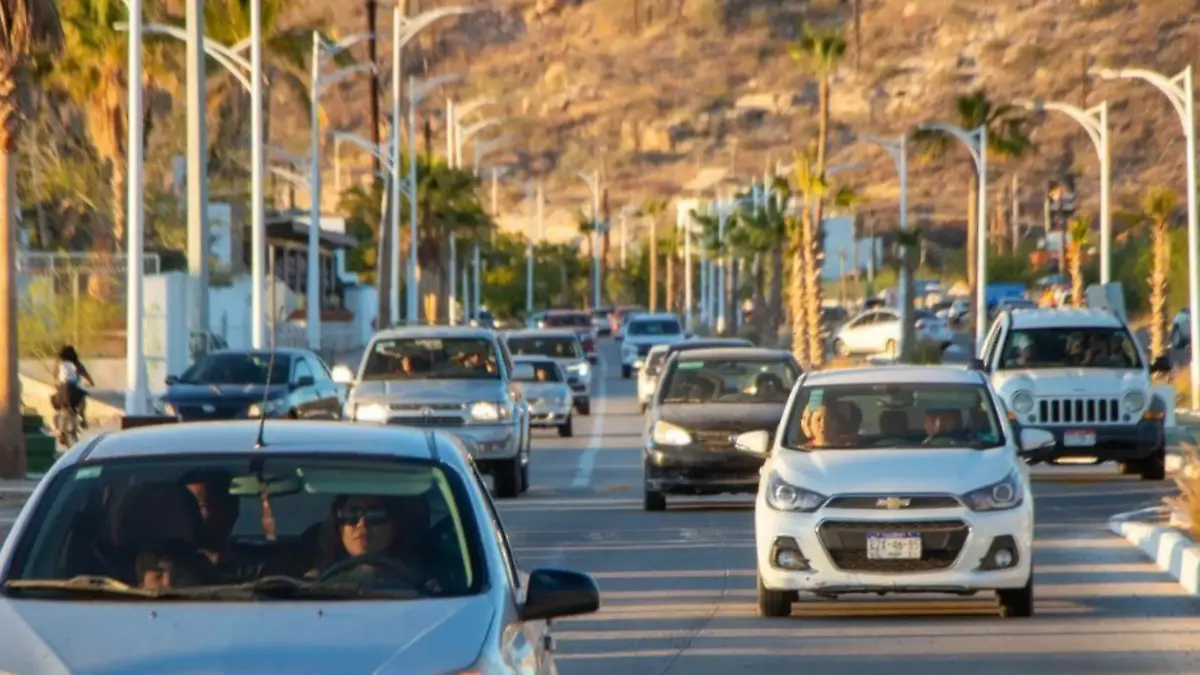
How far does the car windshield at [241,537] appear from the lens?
7.78m

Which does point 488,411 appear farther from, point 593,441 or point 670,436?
point 593,441

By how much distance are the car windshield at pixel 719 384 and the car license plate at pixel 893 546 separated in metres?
10.3

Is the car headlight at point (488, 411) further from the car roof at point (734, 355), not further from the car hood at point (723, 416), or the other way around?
the car hood at point (723, 416)

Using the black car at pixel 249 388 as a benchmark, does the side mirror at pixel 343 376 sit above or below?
above

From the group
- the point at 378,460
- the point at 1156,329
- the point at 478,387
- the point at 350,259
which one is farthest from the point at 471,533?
the point at 350,259

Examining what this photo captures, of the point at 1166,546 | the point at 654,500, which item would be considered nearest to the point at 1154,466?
the point at 654,500

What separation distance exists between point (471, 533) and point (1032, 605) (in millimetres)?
8546

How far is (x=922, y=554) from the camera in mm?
15242

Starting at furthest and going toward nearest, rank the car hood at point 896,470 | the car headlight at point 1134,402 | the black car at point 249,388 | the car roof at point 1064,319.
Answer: the black car at point 249,388 < the car roof at point 1064,319 < the car headlight at point 1134,402 < the car hood at point 896,470

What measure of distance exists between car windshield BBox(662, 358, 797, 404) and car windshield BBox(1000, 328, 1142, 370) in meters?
3.92

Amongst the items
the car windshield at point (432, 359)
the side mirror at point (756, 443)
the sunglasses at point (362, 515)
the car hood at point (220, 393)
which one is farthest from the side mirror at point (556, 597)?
the car hood at point (220, 393)

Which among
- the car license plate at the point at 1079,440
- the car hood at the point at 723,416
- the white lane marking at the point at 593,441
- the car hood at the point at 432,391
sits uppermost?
the car hood at the point at 432,391

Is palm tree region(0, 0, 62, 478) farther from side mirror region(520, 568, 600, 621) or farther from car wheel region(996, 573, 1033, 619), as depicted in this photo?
side mirror region(520, 568, 600, 621)

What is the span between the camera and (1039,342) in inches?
1162
